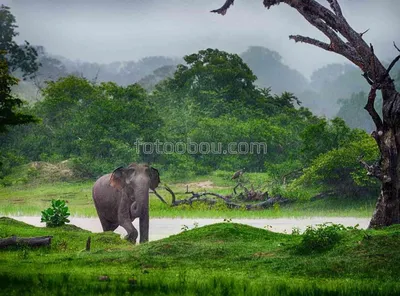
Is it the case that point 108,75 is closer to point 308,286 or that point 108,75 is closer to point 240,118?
point 240,118

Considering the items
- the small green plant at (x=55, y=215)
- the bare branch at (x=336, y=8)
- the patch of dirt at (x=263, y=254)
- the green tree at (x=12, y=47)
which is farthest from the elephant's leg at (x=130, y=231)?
the green tree at (x=12, y=47)

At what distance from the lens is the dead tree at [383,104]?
1630 cm

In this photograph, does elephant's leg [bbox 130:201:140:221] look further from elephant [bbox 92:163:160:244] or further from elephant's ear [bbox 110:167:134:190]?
elephant's ear [bbox 110:167:134:190]

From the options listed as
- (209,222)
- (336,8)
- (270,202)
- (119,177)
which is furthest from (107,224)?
(270,202)

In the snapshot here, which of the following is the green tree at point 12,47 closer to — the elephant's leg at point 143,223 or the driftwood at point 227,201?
the driftwood at point 227,201

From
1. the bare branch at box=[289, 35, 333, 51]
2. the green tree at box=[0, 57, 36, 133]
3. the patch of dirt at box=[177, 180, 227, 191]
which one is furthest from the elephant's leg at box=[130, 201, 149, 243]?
the patch of dirt at box=[177, 180, 227, 191]

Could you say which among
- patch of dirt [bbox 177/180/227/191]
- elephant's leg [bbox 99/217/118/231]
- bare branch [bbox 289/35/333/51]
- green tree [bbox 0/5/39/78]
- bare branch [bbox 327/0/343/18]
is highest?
green tree [bbox 0/5/39/78]

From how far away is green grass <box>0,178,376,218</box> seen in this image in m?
26.8

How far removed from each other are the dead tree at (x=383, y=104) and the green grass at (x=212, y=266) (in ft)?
4.10

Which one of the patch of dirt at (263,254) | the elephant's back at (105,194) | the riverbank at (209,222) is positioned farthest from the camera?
the riverbank at (209,222)

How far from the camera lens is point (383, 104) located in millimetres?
16656

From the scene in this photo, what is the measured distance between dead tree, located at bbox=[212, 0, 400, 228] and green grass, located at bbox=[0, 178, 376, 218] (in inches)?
398

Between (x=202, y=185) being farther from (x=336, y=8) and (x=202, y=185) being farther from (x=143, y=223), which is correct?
(x=336, y=8)

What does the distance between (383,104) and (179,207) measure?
12.5 meters
